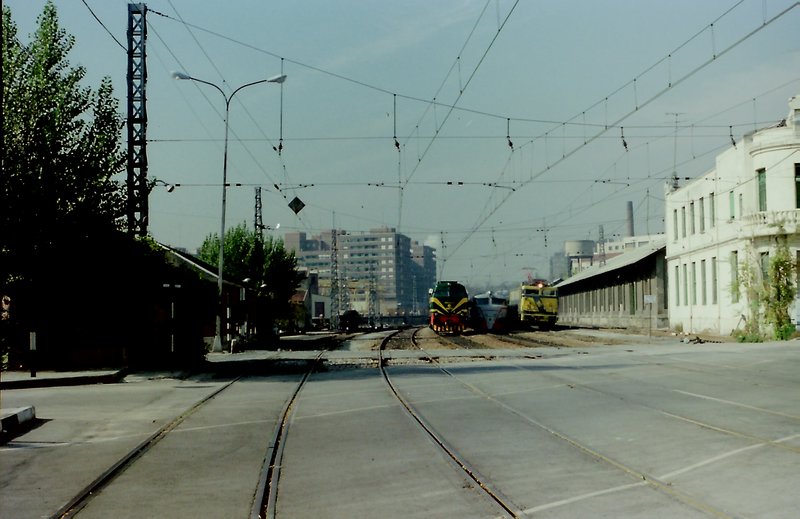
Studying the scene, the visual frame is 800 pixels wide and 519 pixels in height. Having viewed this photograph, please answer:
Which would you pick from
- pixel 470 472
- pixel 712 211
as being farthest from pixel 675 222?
pixel 470 472

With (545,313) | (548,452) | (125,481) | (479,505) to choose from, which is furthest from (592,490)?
(545,313)

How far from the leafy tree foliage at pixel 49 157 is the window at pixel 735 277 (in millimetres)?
32148

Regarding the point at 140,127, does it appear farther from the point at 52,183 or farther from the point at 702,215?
the point at 702,215

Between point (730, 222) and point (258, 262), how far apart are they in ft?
116

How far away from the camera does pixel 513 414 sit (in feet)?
47.1

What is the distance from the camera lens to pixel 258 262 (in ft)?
216

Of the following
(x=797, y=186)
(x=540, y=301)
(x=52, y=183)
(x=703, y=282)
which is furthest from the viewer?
(x=540, y=301)

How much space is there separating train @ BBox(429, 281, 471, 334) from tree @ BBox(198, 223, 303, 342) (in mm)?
13442

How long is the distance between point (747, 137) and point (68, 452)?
40913 mm

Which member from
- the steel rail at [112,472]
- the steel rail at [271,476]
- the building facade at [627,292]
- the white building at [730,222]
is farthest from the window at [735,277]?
the steel rail at [112,472]

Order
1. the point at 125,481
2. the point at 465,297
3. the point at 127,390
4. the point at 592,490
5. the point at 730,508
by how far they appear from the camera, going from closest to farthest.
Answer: the point at 730,508, the point at 592,490, the point at 125,481, the point at 127,390, the point at 465,297

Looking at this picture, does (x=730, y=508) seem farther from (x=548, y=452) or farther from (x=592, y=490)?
(x=548, y=452)

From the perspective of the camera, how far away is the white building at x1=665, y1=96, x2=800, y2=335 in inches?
1646

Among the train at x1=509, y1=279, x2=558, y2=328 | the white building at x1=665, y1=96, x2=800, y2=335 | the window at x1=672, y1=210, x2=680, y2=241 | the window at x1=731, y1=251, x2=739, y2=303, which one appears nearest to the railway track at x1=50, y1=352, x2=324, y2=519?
the white building at x1=665, y1=96, x2=800, y2=335
